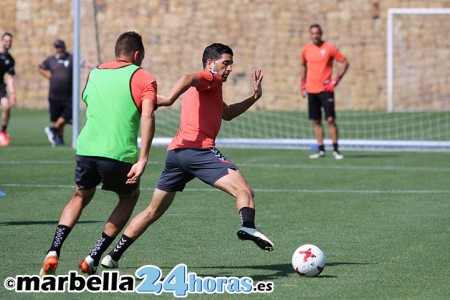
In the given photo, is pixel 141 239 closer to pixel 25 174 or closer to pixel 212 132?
pixel 212 132

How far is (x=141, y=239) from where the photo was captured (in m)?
10.4

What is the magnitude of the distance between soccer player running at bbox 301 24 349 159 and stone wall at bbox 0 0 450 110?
838 cm

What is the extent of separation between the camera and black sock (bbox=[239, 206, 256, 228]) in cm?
821

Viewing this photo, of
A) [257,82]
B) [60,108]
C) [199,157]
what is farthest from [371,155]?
[199,157]

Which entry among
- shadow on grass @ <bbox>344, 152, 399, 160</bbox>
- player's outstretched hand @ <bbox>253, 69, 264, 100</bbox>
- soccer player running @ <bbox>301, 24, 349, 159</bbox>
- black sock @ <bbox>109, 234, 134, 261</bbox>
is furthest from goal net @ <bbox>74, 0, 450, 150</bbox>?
black sock @ <bbox>109, 234, 134, 261</bbox>

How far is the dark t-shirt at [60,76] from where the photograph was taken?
22406 millimetres

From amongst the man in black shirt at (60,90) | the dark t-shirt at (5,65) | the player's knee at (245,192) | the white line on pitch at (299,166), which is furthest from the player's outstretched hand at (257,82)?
the dark t-shirt at (5,65)

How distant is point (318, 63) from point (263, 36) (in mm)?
12513

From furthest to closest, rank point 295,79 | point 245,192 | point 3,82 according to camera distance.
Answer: point 295,79, point 3,82, point 245,192

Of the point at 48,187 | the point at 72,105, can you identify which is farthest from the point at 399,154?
the point at 48,187

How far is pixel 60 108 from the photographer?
22453 mm

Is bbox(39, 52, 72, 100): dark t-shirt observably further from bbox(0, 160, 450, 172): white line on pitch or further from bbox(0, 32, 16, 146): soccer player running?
bbox(0, 160, 450, 172): white line on pitch

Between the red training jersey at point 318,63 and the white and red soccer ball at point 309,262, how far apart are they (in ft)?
36.4

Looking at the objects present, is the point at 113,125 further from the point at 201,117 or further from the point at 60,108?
the point at 60,108
